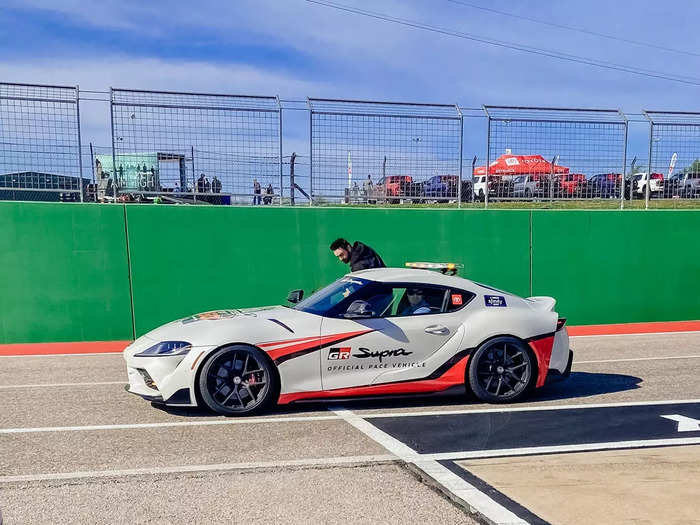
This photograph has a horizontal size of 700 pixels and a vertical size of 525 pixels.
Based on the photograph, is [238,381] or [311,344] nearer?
[238,381]

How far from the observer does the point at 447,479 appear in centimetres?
438

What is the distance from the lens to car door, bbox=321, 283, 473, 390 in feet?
20.5

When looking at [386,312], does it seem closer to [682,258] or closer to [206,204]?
[206,204]

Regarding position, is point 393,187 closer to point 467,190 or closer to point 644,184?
point 467,190

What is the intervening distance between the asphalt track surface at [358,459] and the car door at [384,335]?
0.40 m

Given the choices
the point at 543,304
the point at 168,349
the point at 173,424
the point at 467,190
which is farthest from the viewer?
the point at 467,190

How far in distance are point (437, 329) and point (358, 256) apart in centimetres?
260

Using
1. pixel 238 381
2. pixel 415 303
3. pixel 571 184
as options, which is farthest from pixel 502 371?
pixel 571 184

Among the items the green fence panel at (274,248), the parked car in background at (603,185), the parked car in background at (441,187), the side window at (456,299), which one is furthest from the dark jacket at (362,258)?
the parked car in background at (603,185)

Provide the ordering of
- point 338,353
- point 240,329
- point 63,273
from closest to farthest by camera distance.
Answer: point 240,329, point 338,353, point 63,273

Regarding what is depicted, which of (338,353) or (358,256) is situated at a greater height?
(358,256)

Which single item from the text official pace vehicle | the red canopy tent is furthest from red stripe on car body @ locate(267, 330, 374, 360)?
the red canopy tent

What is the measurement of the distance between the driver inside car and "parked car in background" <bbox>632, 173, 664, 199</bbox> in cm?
827

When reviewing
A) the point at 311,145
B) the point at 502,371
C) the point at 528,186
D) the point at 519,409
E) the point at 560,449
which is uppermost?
the point at 311,145
